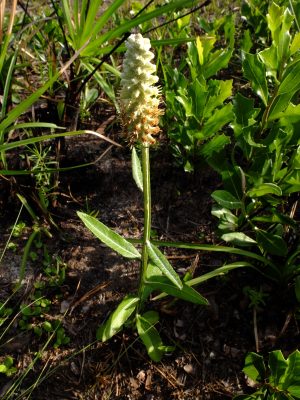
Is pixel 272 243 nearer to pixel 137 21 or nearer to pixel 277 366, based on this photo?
pixel 277 366

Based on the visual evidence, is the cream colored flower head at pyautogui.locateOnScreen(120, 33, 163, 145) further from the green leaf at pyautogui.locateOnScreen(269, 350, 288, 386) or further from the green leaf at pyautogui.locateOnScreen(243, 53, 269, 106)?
the green leaf at pyautogui.locateOnScreen(269, 350, 288, 386)

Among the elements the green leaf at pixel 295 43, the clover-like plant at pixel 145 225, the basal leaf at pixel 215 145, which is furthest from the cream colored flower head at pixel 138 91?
the green leaf at pixel 295 43

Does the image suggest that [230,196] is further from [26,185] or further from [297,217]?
[26,185]

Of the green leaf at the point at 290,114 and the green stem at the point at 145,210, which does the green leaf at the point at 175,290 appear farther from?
the green leaf at the point at 290,114

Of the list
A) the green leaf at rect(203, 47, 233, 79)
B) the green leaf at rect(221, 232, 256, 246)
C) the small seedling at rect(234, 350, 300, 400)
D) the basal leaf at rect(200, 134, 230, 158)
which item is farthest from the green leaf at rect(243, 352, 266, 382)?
the green leaf at rect(203, 47, 233, 79)

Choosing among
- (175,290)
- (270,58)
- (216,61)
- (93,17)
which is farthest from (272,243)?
(93,17)

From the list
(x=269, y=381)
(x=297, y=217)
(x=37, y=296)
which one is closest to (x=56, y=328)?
(x=37, y=296)
